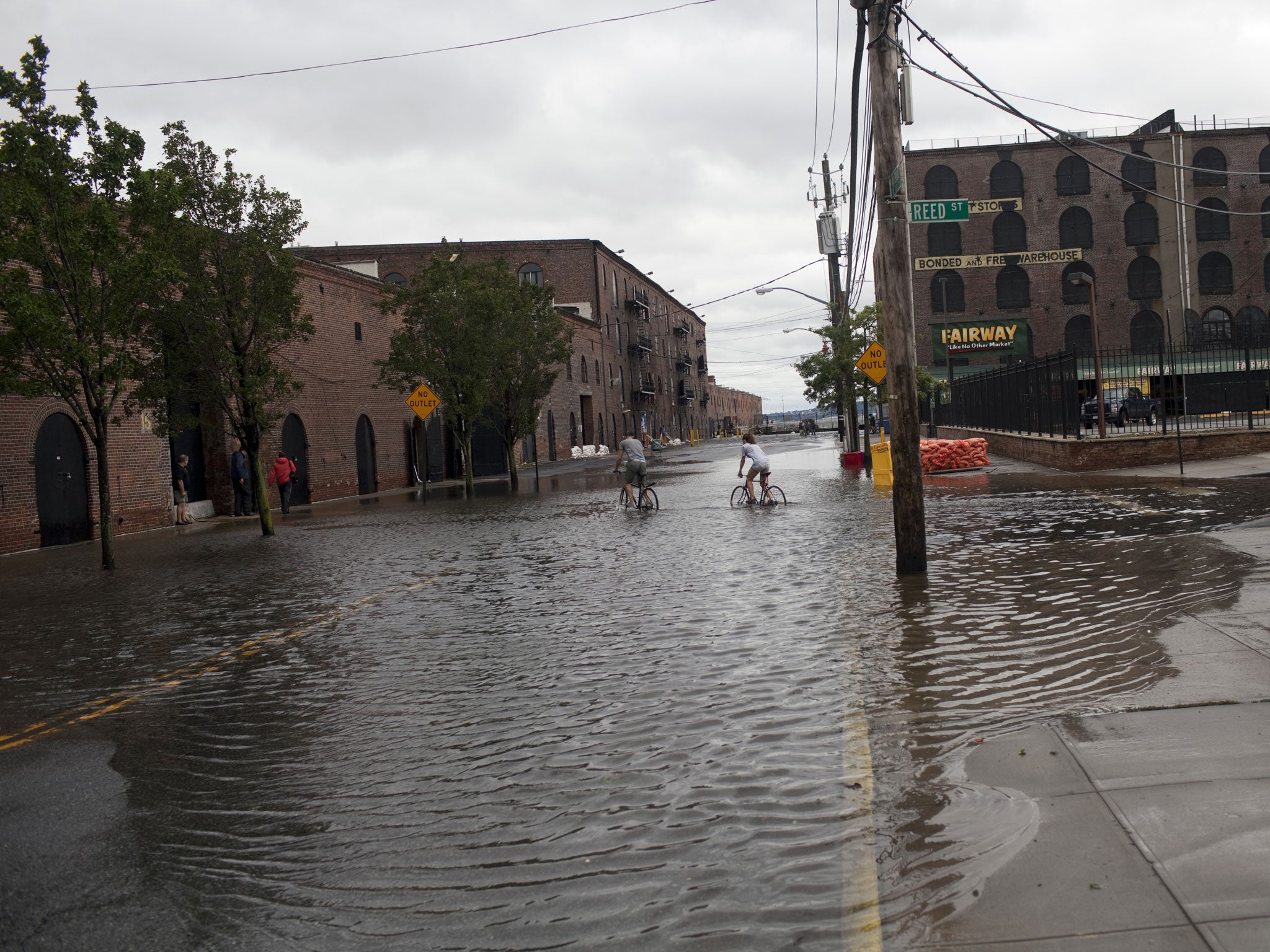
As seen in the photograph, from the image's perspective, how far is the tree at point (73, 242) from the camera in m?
15.9

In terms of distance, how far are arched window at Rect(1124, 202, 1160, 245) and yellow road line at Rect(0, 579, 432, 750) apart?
58764 mm

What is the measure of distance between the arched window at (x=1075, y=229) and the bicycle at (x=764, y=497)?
4404 centimetres

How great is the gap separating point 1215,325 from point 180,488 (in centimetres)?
5244

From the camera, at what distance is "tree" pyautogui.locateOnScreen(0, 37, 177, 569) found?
1588 centimetres

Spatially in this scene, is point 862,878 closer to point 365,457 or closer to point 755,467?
point 755,467

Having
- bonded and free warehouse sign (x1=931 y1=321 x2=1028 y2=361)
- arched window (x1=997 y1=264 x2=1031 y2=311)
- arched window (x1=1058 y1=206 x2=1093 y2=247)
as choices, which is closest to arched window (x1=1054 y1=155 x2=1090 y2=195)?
arched window (x1=1058 y1=206 x2=1093 y2=247)

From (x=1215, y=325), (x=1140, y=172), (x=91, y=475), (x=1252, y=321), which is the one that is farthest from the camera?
(x=1140, y=172)

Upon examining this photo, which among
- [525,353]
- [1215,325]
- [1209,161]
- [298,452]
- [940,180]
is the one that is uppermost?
[1209,161]

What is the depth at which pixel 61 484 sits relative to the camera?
22.5m

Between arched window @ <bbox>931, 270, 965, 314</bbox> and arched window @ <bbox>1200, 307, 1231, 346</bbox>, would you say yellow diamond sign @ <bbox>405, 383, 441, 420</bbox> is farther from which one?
arched window @ <bbox>1200, 307, 1231, 346</bbox>

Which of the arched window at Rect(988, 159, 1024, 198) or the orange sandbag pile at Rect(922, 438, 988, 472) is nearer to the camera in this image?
the orange sandbag pile at Rect(922, 438, 988, 472)

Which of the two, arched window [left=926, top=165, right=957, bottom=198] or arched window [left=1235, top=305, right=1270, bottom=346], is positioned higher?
arched window [left=926, top=165, right=957, bottom=198]

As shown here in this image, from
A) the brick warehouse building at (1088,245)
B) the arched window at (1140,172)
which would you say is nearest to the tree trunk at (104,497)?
the brick warehouse building at (1088,245)

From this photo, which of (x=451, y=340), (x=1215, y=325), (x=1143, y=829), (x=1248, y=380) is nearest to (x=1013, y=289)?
(x=1215, y=325)
